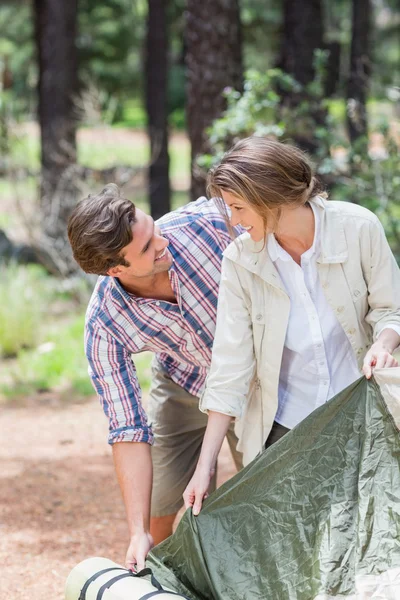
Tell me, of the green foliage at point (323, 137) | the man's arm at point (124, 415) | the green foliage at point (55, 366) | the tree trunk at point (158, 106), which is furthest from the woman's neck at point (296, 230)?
the tree trunk at point (158, 106)

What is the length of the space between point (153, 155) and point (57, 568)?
927 cm

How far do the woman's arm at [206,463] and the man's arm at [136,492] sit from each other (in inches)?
9.2

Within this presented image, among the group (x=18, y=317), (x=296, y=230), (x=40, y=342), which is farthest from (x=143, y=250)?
(x=40, y=342)

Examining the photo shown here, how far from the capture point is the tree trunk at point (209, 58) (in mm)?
7203

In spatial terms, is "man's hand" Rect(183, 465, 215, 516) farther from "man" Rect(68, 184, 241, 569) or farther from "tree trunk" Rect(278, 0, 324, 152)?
"tree trunk" Rect(278, 0, 324, 152)

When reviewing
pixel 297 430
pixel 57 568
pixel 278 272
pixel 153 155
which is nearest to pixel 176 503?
pixel 57 568

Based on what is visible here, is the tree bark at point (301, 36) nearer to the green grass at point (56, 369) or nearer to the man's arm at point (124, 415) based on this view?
the green grass at point (56, 369)

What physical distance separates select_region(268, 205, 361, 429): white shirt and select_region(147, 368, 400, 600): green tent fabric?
156mm

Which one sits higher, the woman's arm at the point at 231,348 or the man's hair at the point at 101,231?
the man's hair at the point at 101,231

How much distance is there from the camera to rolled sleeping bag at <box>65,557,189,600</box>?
2697 mm

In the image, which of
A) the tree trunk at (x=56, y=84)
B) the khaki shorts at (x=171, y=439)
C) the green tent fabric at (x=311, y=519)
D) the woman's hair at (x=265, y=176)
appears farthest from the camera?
the tree trunk at (x=56, y=84)

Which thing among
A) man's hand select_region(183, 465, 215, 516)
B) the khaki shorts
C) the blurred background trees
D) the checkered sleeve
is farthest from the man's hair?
the blurred background trees

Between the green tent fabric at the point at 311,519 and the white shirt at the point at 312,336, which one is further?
the white shirt at the point at 312,336

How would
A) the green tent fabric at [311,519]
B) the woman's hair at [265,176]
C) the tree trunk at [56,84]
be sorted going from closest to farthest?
1. the green tent fabric at [311,519]
2. the woman's hair at [265,176]
3. the tree trunk at [56,84]
